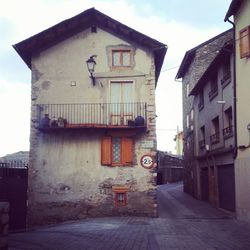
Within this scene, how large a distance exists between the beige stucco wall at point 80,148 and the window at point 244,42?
408 centimetres

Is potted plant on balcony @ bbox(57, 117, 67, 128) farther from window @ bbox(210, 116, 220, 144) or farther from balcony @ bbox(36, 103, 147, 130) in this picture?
window @ bbox(210, 116, 220, 144)

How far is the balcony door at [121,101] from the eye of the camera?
1783 cm

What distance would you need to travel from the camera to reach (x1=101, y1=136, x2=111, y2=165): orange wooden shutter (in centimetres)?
1744

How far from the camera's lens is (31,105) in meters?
18.1

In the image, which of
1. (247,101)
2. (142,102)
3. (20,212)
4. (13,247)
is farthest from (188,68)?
(13,247)

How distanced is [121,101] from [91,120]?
1541mm

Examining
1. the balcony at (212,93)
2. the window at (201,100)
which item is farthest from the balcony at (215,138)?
the window at (201,100)

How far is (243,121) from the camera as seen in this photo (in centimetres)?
1559

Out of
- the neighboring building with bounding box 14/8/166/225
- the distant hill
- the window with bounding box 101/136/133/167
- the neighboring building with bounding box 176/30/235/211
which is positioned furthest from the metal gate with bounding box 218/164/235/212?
the distant hill

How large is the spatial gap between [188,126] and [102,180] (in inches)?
519

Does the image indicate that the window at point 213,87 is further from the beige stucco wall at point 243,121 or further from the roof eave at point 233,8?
the roof eave at point 233,8

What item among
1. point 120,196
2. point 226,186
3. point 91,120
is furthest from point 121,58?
point 226,186

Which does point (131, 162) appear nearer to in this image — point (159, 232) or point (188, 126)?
point (159, 232)

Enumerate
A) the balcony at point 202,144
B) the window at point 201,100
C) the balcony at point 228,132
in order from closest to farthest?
the balcony at point 228,132 → the balcony at point 202,144 → the window at point 201,100
